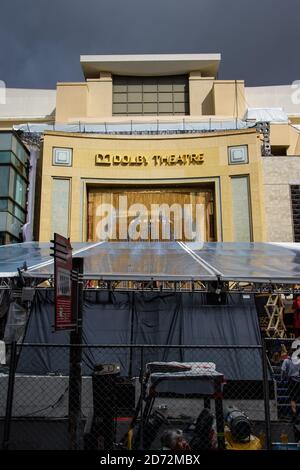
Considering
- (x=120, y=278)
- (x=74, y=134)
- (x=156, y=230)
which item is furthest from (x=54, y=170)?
(x=120, y=278)

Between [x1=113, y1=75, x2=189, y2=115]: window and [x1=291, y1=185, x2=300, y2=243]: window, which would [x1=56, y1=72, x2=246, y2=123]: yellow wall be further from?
[x1=291, y1=185, x2=300, y2=243]: window

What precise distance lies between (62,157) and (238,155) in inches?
354

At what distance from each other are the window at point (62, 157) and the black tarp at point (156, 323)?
10.2 meters

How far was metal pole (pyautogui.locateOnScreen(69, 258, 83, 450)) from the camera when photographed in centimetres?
628

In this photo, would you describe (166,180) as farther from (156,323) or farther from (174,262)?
(174,262)

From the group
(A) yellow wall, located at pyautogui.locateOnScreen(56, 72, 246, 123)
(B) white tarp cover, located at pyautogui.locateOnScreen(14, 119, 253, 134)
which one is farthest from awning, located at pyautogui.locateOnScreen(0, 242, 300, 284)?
(A) yellow wall, located at pyautogui.locateOnScreen(56, 72, 246, 123)

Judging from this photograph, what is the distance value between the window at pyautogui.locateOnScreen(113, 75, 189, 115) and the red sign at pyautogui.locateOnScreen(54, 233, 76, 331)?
1009 inches

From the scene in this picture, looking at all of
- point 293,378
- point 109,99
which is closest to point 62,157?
point 109,99

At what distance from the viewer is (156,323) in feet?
47.8

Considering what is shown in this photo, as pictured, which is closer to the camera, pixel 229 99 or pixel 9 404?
pixel 9 404

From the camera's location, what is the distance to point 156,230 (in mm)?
22938

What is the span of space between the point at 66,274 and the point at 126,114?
2588cm

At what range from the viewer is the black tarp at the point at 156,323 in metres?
13.8
